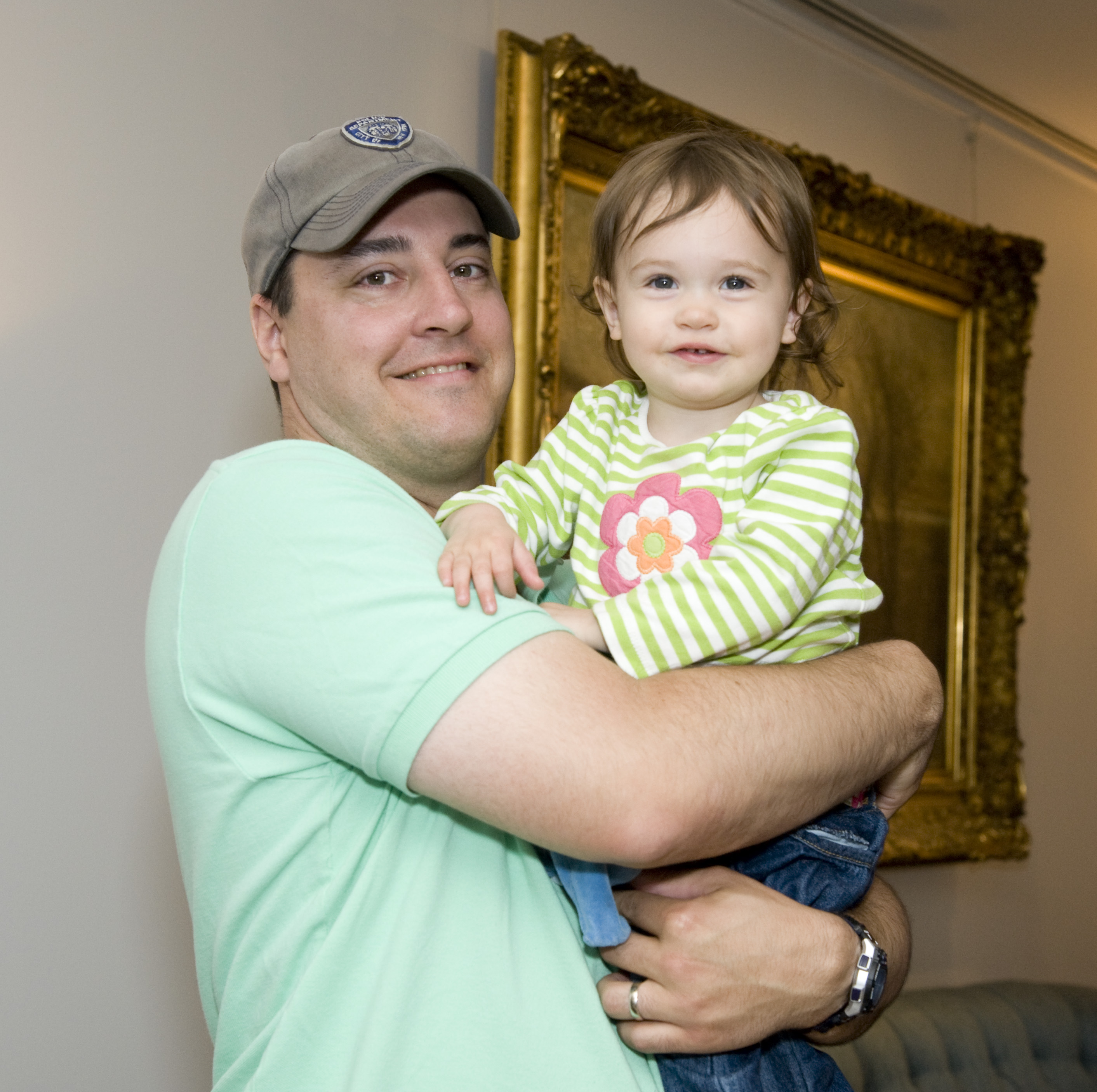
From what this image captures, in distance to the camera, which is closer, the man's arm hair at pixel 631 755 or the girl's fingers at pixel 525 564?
the man's arm hair at pixel 631 755

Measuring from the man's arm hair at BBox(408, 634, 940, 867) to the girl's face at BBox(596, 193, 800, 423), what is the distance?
402mm

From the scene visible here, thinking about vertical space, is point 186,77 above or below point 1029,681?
above

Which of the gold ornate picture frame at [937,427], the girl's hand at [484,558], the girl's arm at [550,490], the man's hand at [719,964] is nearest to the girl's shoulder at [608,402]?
the girl's arm at [550,490]

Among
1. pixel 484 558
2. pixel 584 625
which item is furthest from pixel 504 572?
pixel 584 625

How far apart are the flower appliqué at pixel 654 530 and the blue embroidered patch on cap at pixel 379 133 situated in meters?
0.55

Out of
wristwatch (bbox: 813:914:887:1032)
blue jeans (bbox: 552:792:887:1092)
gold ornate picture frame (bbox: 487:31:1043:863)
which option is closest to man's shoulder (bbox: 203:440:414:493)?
blue jeans (bbox: 552:792:887:1092)

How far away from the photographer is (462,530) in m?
1.18

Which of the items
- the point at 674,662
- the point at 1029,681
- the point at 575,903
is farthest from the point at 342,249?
the point at 1029,681

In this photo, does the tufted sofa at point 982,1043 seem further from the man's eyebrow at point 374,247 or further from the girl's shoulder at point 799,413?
the man's eyebrow at point 374,247

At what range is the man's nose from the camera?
5.04ft

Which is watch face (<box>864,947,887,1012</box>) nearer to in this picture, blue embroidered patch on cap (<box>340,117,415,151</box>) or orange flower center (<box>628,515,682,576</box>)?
orange flower center (<box>628,515,682,576</box>)

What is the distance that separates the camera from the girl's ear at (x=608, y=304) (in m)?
1.52

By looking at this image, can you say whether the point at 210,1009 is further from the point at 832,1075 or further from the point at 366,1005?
the point at 832,1075

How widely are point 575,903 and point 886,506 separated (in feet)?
8.67
